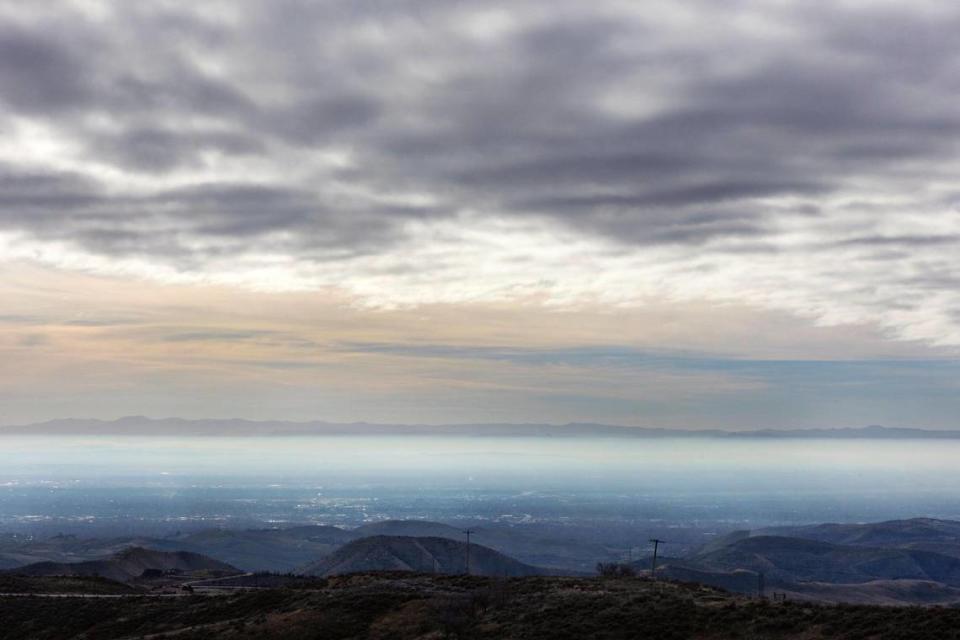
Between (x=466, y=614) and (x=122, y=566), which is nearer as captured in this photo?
(x=466, y=614)

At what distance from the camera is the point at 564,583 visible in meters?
70.1

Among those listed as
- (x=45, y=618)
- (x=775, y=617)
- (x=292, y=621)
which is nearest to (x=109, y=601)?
(x=45, y=618)

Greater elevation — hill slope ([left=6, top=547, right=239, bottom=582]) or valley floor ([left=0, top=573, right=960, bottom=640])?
valley floor ([left=0, top=573, right=960, bottom=640])

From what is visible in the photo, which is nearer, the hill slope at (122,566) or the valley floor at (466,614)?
the valley floor at (466,614)

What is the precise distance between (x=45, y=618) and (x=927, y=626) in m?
69.8

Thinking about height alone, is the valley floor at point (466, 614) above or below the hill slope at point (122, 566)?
above

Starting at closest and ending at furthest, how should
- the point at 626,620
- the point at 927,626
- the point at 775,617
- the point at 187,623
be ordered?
the point at 927,626 < the point at 775,617 < the point at 626,620 < the point at 187,623

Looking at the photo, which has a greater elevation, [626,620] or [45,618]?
[626,620]

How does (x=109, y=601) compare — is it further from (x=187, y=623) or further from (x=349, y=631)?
(x=349, y=631)

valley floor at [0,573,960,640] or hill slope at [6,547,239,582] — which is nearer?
valley floor at [0,573,960,640]

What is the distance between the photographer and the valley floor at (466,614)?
4806 cm

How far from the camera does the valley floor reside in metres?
48.1

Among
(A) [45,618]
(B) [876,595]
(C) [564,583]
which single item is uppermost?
(C) [564,583]

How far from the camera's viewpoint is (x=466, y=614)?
59750 millimetres
